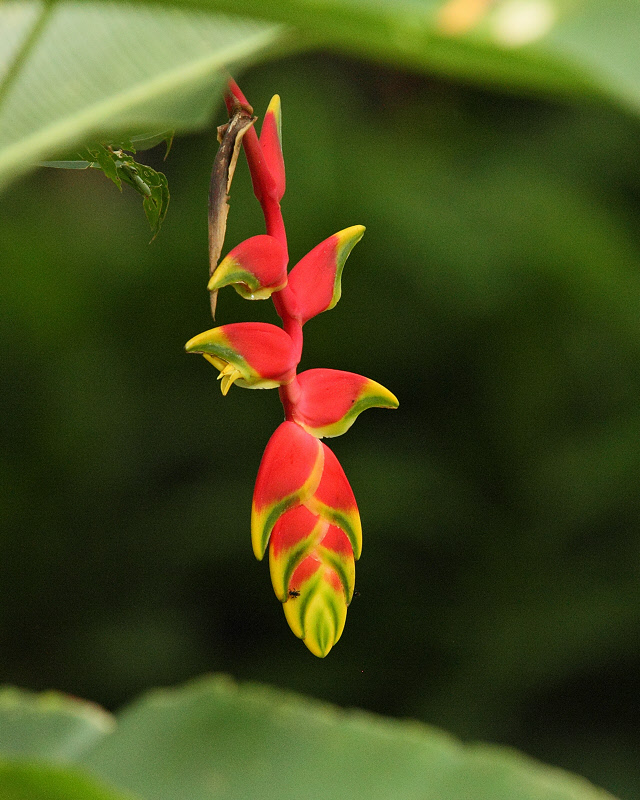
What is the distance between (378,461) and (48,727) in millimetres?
861

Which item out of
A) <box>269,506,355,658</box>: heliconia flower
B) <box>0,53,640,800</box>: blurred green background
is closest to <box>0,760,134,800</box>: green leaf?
<box>269,506,355,658</box>: heliconia flower

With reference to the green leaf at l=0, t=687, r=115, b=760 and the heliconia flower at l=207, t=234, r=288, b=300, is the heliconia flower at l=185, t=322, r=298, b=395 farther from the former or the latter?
the green leaf at l=0, t=687, r=115, b=760

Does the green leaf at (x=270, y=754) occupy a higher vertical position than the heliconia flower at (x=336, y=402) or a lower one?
lower

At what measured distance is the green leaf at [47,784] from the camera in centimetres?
30

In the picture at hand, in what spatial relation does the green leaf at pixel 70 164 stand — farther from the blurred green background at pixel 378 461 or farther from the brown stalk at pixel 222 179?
the blurred green background at pixel 378 461

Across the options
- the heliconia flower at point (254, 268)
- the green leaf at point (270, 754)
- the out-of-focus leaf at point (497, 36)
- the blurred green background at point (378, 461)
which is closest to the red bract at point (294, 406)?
the heliconia flower at point (254, 268)

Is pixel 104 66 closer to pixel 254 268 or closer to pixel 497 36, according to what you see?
pixel 254 268

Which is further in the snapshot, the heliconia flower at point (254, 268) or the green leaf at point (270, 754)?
the green leaf at point (270, 754)

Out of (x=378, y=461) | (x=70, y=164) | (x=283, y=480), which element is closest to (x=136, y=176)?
(x=70, y=164)

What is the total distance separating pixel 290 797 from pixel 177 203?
1.17 meters

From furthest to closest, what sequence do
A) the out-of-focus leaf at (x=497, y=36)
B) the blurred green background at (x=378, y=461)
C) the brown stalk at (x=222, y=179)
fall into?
the blurred green background at (x=378, y=461) → the brown stalk at (x=222, y=179) → the out-of-focus leaf at (x=497, y=36)

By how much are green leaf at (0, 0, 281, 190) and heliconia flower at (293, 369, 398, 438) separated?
101mm

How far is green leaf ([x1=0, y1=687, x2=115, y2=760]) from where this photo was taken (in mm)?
548

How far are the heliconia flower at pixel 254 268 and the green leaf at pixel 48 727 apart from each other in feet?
1.24
